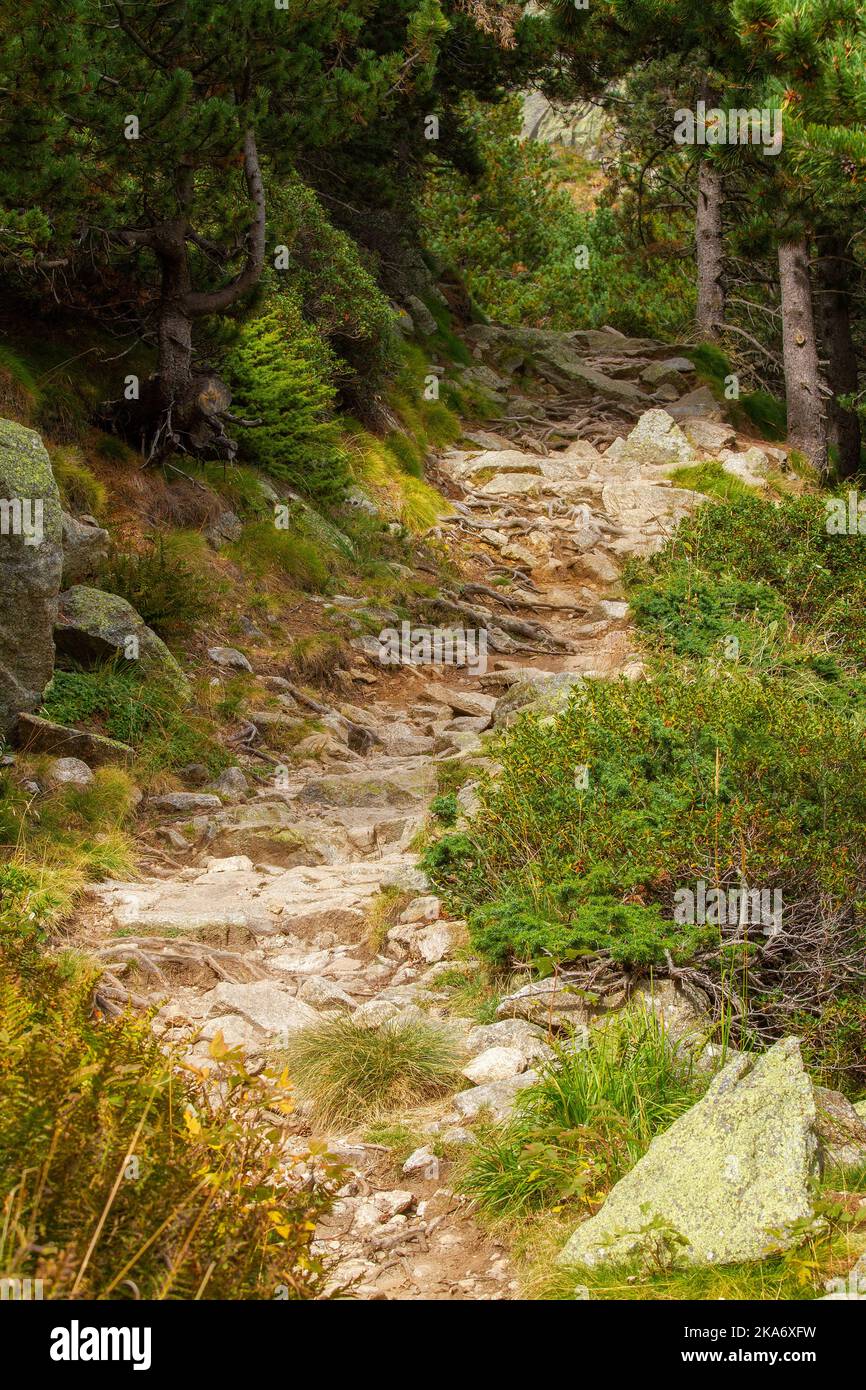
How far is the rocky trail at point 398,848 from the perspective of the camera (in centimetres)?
402

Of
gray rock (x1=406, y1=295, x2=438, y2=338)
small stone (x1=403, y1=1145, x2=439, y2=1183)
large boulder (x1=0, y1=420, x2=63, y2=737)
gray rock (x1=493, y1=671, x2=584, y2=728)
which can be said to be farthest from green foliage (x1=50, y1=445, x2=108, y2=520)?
gray rock (x1=406, y1=295, x2=438, y2=338)

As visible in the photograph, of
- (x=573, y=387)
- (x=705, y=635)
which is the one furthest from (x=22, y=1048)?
(x=573, y=387)

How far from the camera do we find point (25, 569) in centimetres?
739

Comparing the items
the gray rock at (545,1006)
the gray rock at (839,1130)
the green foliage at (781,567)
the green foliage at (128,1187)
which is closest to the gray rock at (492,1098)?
the gray rock at (545,1006)

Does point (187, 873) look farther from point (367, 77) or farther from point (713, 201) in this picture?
point (713, 201)

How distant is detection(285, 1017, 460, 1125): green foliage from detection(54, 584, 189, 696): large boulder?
4.53 m

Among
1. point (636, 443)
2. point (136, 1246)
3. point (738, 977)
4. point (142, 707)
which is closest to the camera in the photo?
point (136, 1246)

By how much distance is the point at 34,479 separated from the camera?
746cm

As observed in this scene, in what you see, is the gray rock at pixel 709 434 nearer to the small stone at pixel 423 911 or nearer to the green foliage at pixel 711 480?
the green foliage at pixel 711 480

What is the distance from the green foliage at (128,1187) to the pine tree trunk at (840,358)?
716 inches

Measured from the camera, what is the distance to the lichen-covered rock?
10.4 feet

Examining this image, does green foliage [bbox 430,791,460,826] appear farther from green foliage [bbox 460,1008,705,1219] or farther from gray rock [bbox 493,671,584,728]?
green foliage [bbox 460,1008,705,1219]

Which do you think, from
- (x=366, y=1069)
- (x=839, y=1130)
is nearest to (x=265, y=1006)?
(x=366, y=1069)

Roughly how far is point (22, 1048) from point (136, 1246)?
2.18 ft
